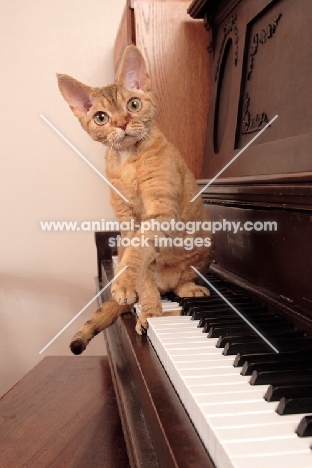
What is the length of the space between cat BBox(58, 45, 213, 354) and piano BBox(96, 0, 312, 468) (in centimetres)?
8

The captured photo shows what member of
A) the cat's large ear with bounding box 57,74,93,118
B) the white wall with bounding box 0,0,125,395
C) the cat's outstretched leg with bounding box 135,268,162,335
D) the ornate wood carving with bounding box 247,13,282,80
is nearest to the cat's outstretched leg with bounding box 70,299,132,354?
the cat's outstretched leg with bounding box 135,268,162,335

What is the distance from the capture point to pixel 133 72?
1474mm

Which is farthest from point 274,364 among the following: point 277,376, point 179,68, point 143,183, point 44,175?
point 44,175

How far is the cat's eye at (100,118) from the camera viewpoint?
143 centimetres

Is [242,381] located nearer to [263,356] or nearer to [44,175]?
[263,356]

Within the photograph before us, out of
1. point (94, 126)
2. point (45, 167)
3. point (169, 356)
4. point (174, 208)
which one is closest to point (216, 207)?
point (174, 208)

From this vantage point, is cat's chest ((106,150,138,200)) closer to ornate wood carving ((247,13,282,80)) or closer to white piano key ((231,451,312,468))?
ornate wood carving ((247,13,282,80))

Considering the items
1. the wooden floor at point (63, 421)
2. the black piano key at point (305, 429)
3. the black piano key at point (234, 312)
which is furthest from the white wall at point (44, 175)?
the black piano key at point (305, 429)

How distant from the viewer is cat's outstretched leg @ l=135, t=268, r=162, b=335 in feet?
3.94

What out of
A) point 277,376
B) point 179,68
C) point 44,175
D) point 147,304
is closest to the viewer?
point 277,376

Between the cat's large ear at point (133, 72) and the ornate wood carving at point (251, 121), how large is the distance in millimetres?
320

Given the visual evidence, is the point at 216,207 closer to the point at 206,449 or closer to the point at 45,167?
the point at 206,449

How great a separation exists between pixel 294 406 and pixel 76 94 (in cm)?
118

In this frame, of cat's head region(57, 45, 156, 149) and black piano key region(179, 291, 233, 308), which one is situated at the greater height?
cat's head region(57, 45, 156, 149)
